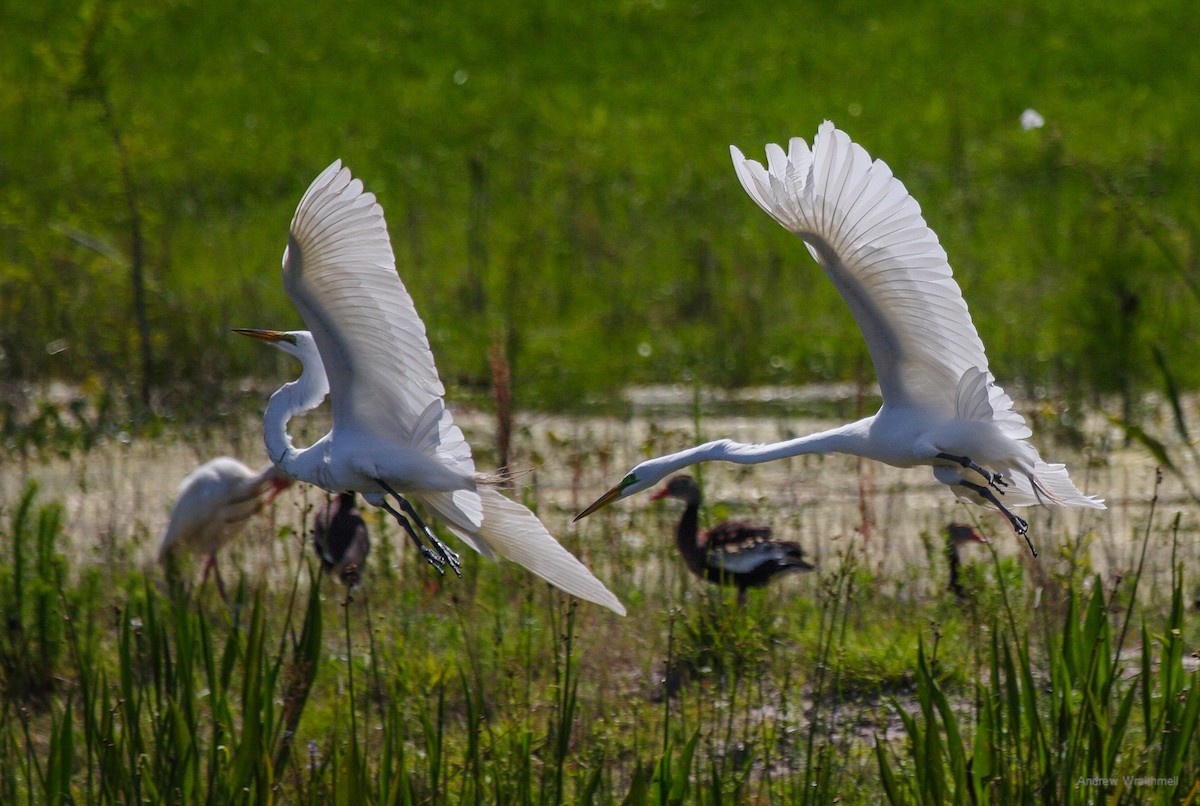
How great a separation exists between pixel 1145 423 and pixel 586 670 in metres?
4.78

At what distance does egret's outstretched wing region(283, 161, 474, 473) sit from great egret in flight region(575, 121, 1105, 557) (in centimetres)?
64

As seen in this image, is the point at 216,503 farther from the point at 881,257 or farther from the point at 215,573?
the point at 881,257

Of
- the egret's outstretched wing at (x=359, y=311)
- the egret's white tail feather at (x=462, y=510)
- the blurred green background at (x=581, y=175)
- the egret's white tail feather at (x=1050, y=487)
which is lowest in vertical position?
the egret's white tail feather at (x=462, y=510)

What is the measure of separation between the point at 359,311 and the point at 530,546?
848mm

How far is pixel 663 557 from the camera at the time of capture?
6.33m

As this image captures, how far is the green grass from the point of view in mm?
3482

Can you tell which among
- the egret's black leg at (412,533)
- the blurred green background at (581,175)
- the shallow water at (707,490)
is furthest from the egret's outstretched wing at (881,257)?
the egret's black leg at (412,533)

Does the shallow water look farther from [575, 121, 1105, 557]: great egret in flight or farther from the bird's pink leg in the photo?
[575, 121, 1105, 557]: great egret in flight

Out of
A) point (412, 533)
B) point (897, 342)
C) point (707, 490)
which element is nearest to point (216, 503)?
point (412, 533)

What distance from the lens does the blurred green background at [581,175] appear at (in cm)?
1004

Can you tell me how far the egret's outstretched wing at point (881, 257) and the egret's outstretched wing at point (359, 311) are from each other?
1.02m

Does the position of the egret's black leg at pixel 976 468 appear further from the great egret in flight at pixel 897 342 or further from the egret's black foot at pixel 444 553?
the egret's black foot at pixel 444 553

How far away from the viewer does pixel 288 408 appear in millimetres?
4836

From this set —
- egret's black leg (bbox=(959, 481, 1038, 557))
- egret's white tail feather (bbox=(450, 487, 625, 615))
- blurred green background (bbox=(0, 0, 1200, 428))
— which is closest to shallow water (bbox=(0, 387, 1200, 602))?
blurred green background (bbox=(0, 0, 1200, 428))
